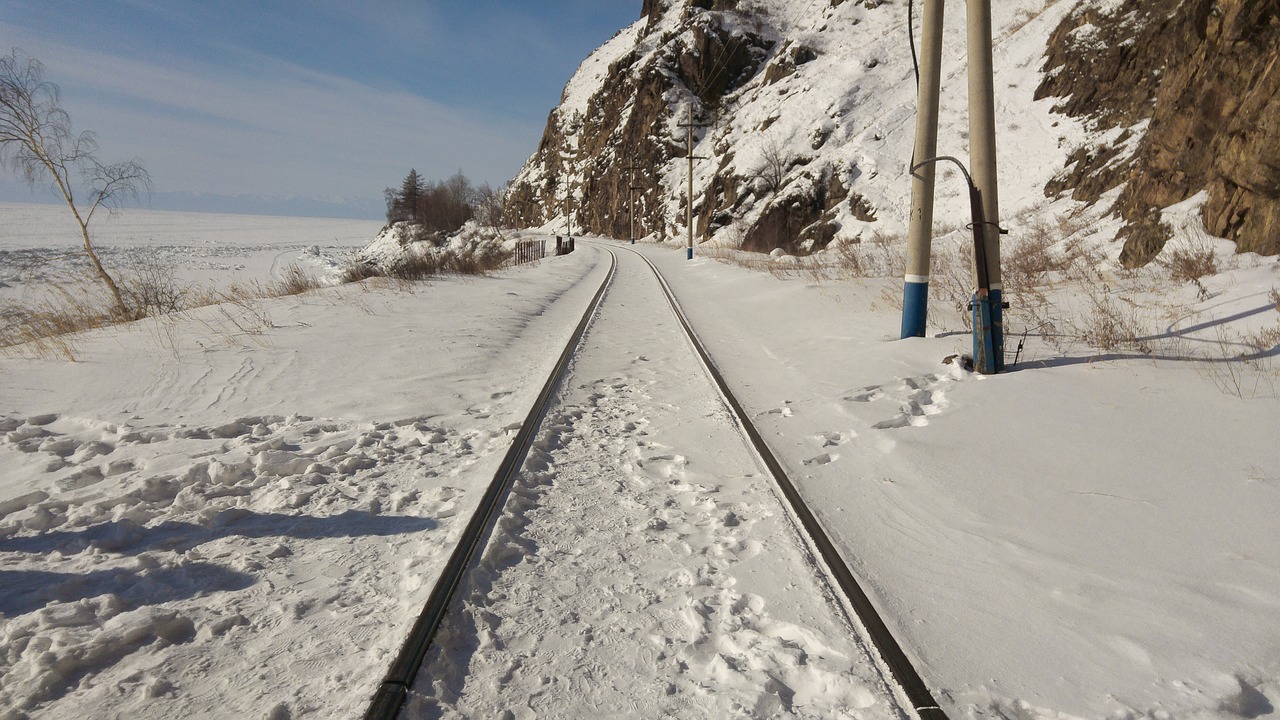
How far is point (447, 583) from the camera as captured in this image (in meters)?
2.96

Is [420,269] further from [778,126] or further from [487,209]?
[487,209]

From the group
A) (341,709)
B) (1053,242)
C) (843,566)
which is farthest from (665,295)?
(341,709)

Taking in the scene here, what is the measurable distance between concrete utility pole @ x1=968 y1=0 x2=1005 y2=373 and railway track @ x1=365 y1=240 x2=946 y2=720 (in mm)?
2544

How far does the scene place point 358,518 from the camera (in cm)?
380

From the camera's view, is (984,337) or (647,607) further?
(984,337)

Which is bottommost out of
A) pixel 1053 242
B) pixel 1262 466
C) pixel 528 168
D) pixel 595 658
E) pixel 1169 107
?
pixel 595 658

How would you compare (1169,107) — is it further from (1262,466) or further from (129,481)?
(129,481)

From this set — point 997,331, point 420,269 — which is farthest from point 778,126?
point 997,331

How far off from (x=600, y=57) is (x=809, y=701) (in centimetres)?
13323

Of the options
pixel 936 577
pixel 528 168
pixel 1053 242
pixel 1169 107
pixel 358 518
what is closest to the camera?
pixel 936 577

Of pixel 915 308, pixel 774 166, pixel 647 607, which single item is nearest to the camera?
pixel 647 607

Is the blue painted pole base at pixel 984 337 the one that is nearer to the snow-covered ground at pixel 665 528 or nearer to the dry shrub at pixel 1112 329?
the snow-covered ground at pixel 665 528

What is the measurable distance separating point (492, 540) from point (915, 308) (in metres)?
6.21

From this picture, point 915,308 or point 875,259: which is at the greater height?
point 875,259
